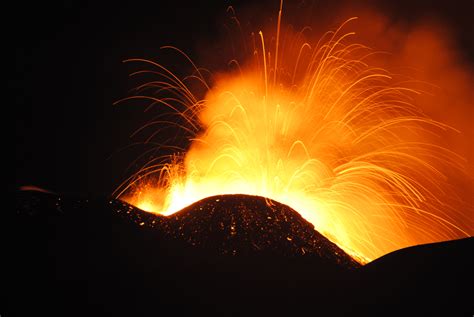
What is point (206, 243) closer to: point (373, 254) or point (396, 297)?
point (396, 297)

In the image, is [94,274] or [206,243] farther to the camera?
[206,243]

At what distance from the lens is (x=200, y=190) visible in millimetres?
20422

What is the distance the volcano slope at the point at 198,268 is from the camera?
1034 cm

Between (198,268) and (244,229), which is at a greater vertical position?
(244,229)

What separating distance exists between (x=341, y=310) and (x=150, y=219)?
277 inches

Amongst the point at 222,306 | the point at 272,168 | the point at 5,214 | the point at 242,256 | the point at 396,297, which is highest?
the point at 272,168

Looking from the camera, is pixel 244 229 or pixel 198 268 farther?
pixel 244 229

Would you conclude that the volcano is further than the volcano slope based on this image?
Yes

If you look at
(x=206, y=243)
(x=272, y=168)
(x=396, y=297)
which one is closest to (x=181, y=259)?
(x=206, y=243)

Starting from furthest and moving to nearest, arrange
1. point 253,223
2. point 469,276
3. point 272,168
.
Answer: point 272,168, point 253,223, point 469,276

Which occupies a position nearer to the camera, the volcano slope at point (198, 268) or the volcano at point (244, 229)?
the volcano slope at point (198, 268)

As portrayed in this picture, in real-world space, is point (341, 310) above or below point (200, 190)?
below

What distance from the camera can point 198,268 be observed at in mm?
13016

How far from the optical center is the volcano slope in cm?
1034
